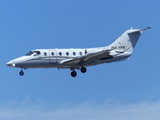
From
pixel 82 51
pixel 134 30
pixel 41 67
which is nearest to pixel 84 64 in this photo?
pixel 82 51

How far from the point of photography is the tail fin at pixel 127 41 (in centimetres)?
4769

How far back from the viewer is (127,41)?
48094 millimetres

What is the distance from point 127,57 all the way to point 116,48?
1996 mm

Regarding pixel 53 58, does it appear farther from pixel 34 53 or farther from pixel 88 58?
pixel 88 58

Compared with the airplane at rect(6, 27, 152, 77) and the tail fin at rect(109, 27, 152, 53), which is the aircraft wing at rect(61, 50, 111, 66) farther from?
the tail fin at rect(109, 27, 152, 53)

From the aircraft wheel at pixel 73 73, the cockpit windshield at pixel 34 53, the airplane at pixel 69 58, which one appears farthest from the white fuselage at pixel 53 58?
the aircraft wheel at pixel 73 73

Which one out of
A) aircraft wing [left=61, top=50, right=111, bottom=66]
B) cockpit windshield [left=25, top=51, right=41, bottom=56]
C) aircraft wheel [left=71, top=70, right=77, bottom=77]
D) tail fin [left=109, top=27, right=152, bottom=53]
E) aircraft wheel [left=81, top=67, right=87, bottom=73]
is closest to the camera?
aircraft wing [left=61, top=50, right=111, bottom=66]

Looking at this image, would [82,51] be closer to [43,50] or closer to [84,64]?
[84,64]

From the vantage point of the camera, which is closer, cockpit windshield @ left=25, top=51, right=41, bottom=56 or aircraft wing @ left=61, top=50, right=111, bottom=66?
aircraft wing @ left=61, top=50, right=111, bottom=66

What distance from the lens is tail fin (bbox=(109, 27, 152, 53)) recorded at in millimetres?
47688

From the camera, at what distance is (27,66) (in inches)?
1735

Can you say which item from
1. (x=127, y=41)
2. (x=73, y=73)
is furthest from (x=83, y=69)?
(x=127, y=41)

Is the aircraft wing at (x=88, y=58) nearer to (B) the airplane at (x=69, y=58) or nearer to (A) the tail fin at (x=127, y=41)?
(B) the airplane at (x=69, y=58)

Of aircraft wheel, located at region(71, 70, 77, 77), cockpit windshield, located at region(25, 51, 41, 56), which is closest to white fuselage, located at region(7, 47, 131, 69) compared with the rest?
cockpit windshield, located at region(25, 51, 41, 56)
